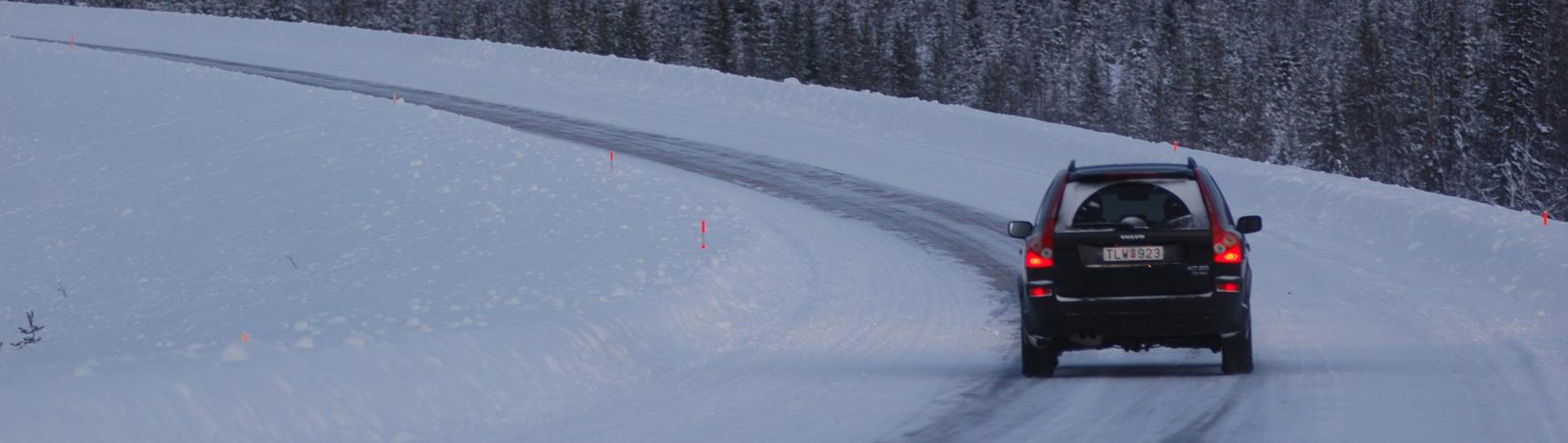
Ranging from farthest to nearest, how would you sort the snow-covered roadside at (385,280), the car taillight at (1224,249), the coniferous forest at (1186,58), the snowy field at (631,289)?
the coniferous forest at (1186,58) → the car taillight at (1224,249) → the snow-covered roadside at (385,280) → the snowy field at (631,289)

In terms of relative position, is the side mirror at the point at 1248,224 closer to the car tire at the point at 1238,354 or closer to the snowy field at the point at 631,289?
the car tire at the point at 1238,354

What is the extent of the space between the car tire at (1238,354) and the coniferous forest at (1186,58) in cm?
4327

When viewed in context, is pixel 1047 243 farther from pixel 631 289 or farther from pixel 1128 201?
pixel 631 289

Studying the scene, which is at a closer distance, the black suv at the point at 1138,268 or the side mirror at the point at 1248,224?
the black suv at the point at 1138,268

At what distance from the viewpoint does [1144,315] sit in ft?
31.1

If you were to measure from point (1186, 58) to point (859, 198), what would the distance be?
352ft

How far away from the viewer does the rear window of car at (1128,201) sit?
9688 millimetres

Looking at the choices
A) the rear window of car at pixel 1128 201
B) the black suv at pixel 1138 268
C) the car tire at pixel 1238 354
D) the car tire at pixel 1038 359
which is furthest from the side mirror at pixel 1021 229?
the car tire at pixel 1238 354

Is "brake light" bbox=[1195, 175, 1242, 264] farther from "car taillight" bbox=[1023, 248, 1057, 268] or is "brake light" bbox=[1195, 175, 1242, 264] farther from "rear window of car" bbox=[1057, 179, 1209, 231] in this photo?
"car taillight" bbox=[1023, 248, 1057, 268]

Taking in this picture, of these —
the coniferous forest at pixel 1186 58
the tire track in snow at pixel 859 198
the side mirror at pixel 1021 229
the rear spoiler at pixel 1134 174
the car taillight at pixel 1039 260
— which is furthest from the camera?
the coniferous forest at pixel 1186 58

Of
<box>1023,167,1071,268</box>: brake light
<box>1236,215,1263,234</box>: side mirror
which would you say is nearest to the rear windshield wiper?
<box>1023,167,1071,268</box>: brake light

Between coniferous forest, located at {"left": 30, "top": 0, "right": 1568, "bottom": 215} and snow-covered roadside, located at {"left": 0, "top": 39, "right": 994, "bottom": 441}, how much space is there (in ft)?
125

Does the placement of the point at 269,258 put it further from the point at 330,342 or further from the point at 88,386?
the point at 88,386

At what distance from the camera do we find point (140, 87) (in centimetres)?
3234
